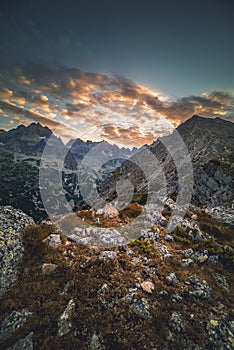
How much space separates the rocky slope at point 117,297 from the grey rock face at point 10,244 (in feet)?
0.50

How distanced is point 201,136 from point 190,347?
278 feet

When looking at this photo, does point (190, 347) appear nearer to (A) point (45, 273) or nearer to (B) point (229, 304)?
(B) point (229, 304)

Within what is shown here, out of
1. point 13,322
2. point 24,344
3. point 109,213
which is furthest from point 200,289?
point 109,213

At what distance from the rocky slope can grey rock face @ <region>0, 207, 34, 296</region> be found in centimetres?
15

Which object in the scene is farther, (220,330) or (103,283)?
(103,283)

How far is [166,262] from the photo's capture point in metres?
11.4

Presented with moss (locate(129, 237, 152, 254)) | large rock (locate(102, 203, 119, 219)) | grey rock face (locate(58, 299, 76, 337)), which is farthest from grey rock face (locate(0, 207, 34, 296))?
large rock (locate(102, 203, 119, 219))

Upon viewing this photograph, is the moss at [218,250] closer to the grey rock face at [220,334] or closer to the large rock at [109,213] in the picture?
the grey rock face at [220,334]

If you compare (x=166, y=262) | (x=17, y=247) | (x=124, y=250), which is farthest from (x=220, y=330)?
(x=17, y=247)

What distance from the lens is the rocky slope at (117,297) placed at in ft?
22.9

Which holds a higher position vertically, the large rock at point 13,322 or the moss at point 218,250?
the moss at point 218,250

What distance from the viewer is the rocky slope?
275 inches

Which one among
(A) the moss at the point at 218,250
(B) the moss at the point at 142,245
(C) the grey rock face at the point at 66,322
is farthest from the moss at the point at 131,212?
(C) the grey rock face at the point at 66,322

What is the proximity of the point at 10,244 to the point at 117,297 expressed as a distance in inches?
281
